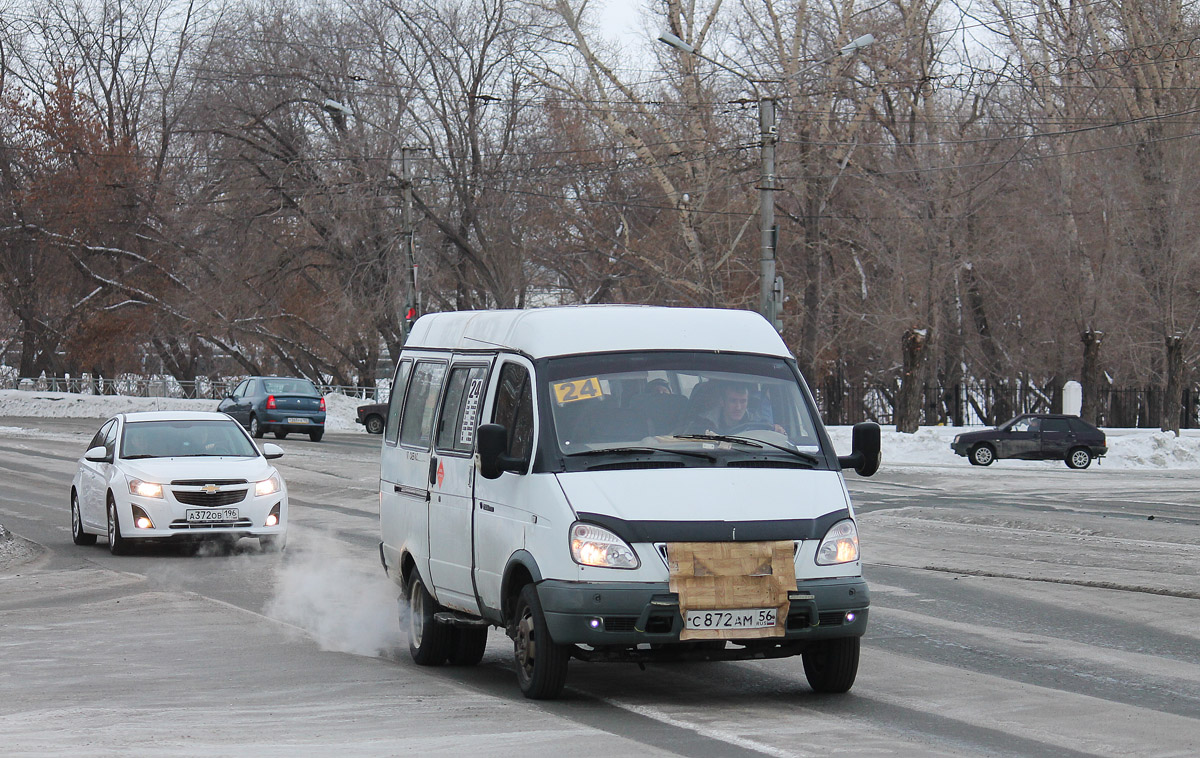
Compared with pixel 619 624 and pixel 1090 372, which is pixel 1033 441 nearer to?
pixel 1090 372

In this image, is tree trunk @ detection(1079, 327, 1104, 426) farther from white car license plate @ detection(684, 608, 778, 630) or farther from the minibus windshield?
white car license plate @ detection(684, 608, 778, 630)

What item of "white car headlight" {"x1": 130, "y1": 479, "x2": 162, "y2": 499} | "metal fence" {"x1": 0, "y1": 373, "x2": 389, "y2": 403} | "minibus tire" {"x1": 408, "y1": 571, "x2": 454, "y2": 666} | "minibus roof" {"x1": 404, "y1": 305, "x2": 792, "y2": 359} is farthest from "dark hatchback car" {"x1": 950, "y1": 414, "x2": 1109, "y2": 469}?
"minibus roof" {"x1": 404, "y1": 305, "x2": 792, "y2": 359}

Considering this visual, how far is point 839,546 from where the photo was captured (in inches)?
300

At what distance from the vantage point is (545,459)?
7.77m

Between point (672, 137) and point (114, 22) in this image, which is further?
point (114, 22)

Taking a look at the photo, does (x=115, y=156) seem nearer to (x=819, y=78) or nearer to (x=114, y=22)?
(x=114, y=22)

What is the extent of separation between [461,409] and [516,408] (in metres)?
0.82

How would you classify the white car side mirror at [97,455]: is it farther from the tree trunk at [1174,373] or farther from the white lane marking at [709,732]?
the tree trunk at [1174,373]

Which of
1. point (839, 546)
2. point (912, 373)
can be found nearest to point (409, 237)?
point (912, 373)

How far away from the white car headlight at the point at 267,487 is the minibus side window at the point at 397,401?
5.80 metres

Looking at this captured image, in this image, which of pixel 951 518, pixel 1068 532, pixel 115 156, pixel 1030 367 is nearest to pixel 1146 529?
pixel 1068 532

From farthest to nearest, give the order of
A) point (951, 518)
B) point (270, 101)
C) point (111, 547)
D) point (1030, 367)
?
point (1030, 367), point (270, 101), point (951, 518), point (111, 547)

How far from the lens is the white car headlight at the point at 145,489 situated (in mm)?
15578

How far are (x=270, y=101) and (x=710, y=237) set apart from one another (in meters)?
15.8
